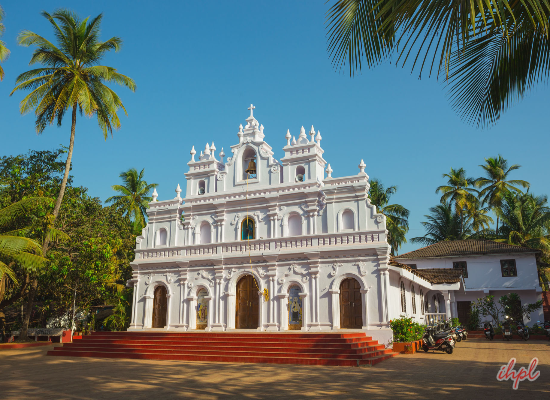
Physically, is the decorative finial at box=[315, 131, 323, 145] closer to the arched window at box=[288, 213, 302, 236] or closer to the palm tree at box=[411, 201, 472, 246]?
the arched window at box=[288, 213, 302, 236]

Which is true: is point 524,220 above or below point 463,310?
above

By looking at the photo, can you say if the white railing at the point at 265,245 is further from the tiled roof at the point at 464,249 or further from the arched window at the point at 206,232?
the tiled roof at the point at 464,249

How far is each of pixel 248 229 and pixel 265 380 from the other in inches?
429

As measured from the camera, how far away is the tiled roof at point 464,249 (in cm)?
2956

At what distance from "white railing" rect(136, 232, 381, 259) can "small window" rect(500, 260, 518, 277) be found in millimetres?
16673

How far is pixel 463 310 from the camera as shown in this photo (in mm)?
30422

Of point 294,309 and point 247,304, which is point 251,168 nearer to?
point 247,304

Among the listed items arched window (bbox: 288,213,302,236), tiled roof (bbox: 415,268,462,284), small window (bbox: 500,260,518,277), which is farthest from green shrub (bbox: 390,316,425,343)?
small window (bbox: 500,260,518,277)

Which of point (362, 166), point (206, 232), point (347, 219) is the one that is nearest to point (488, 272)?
point (347, 219)

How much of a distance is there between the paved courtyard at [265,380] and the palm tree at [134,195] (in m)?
23.0

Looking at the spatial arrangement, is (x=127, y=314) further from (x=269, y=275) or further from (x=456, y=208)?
(x=456, y=208)

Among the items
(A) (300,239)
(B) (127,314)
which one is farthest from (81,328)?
(A) (300,239)

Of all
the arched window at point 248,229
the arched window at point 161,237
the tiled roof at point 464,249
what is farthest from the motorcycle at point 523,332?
the arched window at point 161,237

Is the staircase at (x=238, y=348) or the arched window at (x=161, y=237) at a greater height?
the arched window at (x=161, y=237)
